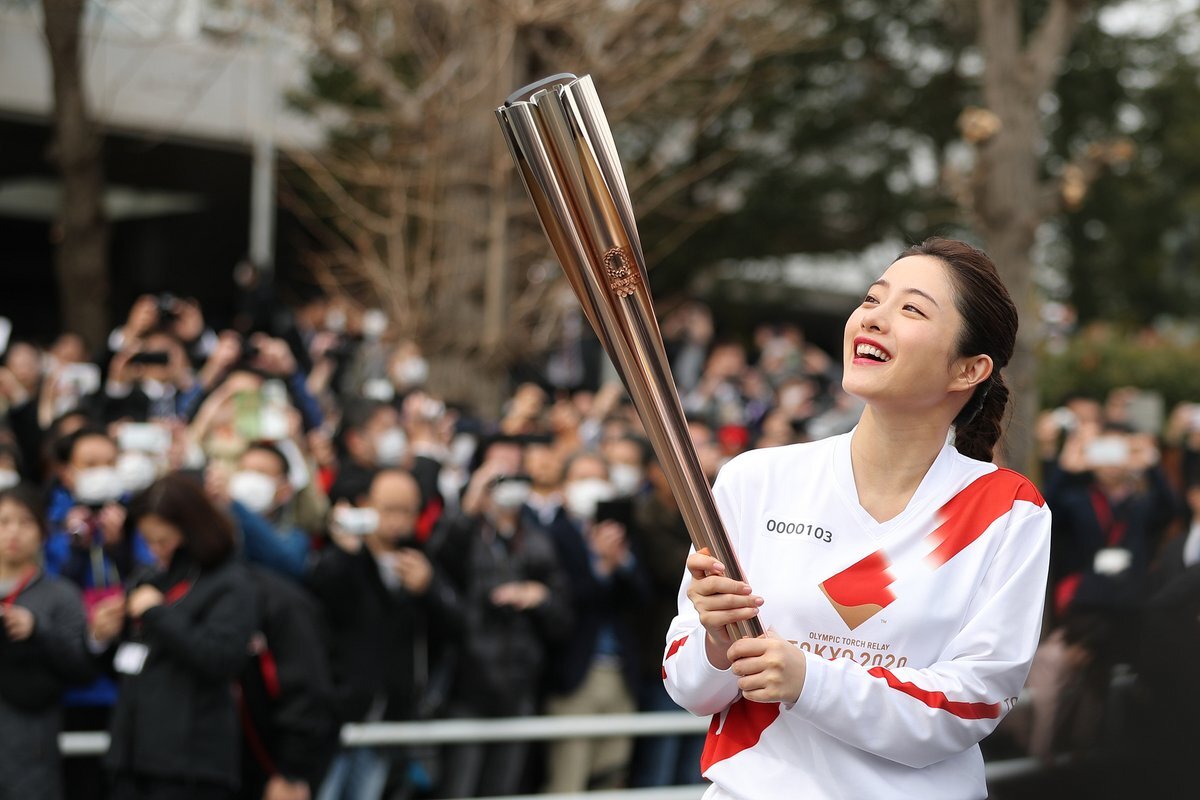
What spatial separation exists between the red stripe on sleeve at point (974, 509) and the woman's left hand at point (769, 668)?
0.25 metres

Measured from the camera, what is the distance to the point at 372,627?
5.00 meters

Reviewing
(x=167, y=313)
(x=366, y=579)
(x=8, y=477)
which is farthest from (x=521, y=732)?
(x=167, y=313)

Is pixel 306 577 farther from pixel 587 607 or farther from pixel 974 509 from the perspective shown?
pixel 974 509

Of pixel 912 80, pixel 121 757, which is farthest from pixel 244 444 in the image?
pixel 912 80

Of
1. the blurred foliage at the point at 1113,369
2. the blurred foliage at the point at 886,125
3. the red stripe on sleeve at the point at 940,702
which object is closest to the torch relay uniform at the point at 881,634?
the red stripe on sleeve at the point at 940,702

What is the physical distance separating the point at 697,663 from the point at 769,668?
18cm

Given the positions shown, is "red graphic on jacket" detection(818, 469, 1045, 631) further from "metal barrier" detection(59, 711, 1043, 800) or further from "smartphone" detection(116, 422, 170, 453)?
"smartphone" detection(116, 422, 170, 453)

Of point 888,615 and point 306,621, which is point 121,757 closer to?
point 306,621

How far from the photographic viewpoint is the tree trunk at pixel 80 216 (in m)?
11.8

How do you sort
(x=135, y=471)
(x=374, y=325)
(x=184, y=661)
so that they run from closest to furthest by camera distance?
1. (x=184, y=661)
2. (x=135, y=471)
3. (x=374, y=325)

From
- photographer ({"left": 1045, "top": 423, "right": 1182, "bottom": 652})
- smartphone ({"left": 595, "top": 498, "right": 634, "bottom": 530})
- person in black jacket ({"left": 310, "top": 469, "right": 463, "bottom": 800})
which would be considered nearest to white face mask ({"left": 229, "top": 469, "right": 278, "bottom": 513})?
person in black jacket ({"left": 310, "top": 469, "right": 463, "bottom": 800})

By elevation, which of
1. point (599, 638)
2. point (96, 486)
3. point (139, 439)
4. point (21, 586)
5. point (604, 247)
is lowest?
point (599, 638)

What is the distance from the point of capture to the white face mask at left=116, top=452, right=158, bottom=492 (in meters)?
5.33

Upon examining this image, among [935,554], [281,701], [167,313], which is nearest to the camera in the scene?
[935,554]
